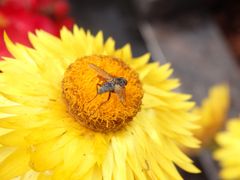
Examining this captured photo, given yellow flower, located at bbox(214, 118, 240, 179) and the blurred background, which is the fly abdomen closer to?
yellow flower, located at bbox(214, 118, 240, 179)

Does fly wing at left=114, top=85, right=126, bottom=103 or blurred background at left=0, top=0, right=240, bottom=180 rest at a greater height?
blurred background at left=0, top=0, right=240, bottom=180

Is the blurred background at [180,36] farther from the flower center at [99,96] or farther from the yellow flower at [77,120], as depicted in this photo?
the flower center at [99,96]

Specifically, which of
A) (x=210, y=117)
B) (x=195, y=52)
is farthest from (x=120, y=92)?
(x=195, y=52)

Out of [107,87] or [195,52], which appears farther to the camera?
[195,52]

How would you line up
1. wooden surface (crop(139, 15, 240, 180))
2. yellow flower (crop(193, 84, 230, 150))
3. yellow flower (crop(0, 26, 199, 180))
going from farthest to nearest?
1. wooden surface (crop(139, 15, 240, 180))
2. yellow flower (crop(193, 84, 230, 150))
3. yellow flower (crop(0, 26, 199, 180))

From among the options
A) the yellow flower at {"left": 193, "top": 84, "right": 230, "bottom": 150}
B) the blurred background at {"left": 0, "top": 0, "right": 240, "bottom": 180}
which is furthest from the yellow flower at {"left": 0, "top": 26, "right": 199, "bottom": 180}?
the blurred background at {"left": 0, "top": 0, "right": 240, "bottom": 180}

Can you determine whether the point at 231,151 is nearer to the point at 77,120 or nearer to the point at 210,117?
the point at 210,117

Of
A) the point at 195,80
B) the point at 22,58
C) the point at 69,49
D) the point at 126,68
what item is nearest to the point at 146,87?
the point at 126,68
